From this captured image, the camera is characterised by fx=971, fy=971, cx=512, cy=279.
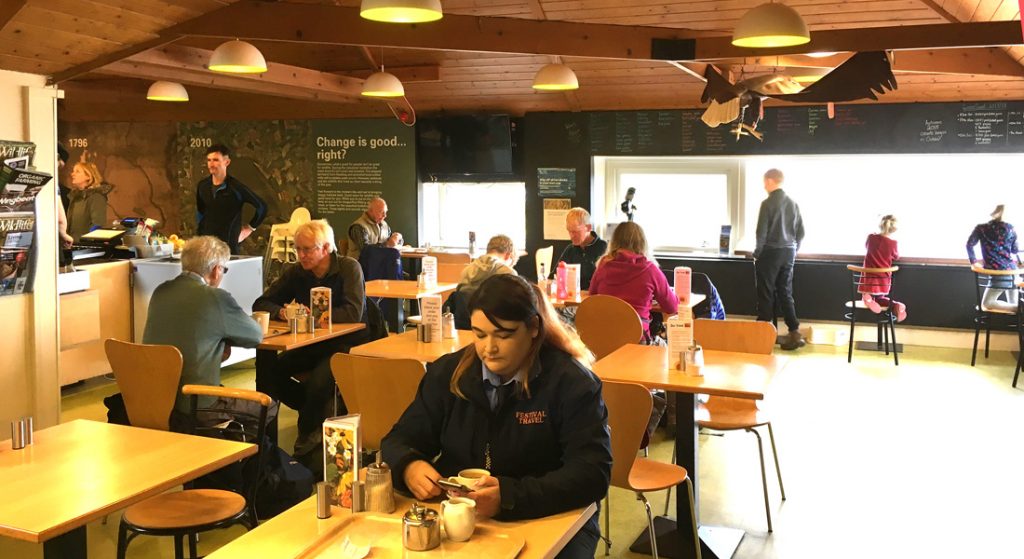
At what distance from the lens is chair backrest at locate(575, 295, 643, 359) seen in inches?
209

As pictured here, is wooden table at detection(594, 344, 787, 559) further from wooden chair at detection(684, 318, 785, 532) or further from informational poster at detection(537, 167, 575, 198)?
informational poster at detection(537, 167, 575, 198)

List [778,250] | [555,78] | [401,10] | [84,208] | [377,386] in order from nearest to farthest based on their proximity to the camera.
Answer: [377,386]
[401,10]
[555,78]
[84,208]
[778,250]

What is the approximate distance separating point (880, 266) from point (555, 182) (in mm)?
3378

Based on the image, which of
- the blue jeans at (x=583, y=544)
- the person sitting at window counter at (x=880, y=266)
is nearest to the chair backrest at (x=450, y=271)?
the person sitting at window counter at (x=880, y=266)

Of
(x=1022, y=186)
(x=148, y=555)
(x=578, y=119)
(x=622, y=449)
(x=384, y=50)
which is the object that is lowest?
(x=148, y=555)

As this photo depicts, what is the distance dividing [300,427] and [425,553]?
131 inches

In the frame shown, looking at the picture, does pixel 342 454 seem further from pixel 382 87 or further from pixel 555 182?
pixel 555 182

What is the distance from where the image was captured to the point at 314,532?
2.19m

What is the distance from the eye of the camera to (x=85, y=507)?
7.77ft

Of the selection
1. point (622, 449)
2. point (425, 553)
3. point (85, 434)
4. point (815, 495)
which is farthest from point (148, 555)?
point (815, 495)

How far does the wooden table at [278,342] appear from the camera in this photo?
15.3ft

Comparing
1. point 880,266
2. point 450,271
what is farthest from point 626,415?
point 880,266

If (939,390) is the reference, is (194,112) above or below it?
above

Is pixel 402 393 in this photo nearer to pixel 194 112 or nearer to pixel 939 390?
pixel 939 390
